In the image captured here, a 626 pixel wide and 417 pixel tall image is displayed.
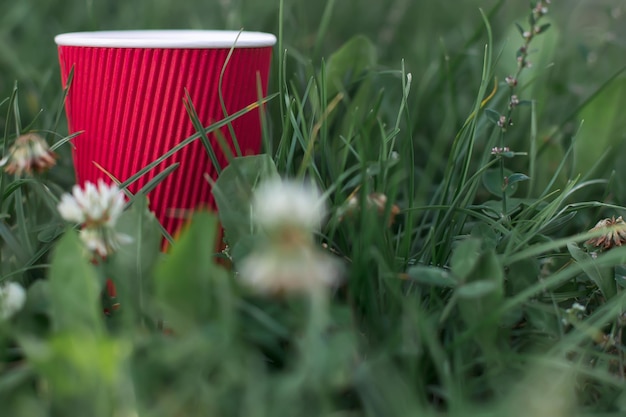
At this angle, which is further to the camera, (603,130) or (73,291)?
(603,130)

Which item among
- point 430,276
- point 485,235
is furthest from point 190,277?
point 485,235

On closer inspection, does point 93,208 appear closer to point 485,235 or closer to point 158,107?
point 158,107

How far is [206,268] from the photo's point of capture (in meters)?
0.52

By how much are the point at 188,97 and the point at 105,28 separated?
0.90 meters

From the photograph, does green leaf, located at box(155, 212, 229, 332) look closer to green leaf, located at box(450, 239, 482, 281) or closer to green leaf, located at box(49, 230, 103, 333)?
green leaf, located at box(49, 230, 103, 333)

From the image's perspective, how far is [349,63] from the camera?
1008 mm

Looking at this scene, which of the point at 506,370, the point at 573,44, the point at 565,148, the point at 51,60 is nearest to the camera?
the point at 506,370

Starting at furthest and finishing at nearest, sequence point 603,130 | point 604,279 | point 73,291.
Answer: point 603,130 → point 604,279 → point 73,291

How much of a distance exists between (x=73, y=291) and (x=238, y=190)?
197mm

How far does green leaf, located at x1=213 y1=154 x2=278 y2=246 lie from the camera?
0.63 m

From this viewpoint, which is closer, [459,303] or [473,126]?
[459,303]

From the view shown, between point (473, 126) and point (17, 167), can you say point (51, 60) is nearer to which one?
point (17, 167)

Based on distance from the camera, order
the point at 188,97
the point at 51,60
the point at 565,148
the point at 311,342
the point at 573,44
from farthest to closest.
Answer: the point at 573,44, the point at 51,60, the point at 565,148, the point at 188,97, the point at 311,342

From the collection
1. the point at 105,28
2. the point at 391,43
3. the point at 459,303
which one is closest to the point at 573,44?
the point at 391,43
